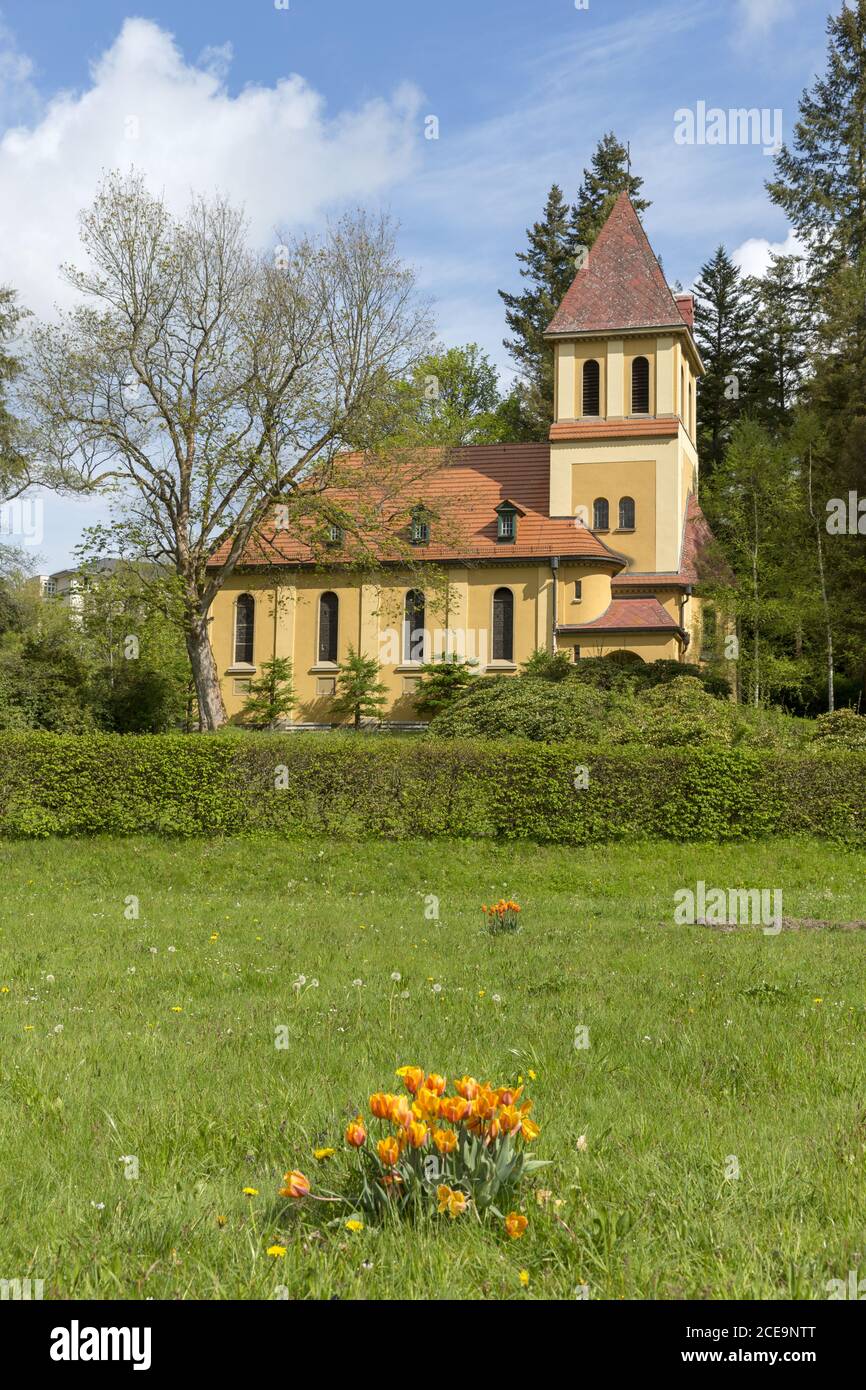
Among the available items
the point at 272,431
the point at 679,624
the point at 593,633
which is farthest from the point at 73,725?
the point at 679,624

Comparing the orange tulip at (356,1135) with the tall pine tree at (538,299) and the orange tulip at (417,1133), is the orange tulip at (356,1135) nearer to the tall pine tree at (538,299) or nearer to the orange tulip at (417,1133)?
the orange tulip at (417,1133)

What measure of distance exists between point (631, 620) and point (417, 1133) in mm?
36116

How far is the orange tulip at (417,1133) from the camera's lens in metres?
3.64

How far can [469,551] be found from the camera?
40562mm

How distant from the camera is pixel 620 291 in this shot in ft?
146

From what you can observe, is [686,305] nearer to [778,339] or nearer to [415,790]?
[778,339]

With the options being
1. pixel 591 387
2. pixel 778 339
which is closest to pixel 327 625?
pixel 591 387

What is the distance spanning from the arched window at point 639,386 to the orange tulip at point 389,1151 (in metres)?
42.6

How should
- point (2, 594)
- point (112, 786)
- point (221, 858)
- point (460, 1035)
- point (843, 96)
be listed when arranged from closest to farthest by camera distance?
1. point (460, 1035)
2. point (221, 858)
3. point (112, 786)
4. point (2, 594)
5. point (843, 96)

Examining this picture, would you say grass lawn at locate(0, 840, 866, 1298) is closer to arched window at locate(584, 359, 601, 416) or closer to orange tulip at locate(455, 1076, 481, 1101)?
orange tulip at locate(455, 1076, 481, 1101)

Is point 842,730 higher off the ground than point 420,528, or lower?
lower

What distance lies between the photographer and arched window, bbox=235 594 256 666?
43.6 metres
